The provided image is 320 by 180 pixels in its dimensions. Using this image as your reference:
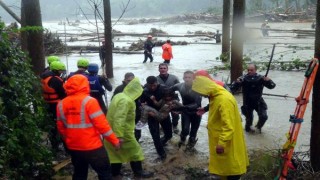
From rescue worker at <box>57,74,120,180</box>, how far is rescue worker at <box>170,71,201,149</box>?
261cm

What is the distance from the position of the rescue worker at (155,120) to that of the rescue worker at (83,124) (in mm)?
1980

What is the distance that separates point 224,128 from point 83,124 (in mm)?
1700

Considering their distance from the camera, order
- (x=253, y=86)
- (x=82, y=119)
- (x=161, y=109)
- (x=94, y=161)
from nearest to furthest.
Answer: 1. (x=82, y=119)
2. (x=94, y=161)
3. (x=161, y=109)
4. (x=253, y=86)

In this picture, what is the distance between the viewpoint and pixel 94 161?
5047mm

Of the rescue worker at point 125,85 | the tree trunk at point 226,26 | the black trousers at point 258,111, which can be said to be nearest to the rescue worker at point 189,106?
the rescue worker at point 125,85

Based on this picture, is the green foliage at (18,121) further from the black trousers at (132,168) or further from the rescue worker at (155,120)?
the rescue worker at (155,120)

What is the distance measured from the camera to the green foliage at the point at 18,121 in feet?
15.9

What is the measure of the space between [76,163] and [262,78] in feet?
15.0

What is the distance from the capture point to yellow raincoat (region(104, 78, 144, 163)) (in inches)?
221

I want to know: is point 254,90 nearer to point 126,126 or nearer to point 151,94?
point 151,94

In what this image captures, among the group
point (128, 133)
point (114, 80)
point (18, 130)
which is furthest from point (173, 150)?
point (114, 80)

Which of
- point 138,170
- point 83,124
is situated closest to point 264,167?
point 138,170

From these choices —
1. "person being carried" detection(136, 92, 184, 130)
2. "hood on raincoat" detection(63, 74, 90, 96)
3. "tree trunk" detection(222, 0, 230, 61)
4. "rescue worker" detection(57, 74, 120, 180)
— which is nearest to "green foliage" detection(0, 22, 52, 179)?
"rescue worker" detection(57, 74, 120, 180)

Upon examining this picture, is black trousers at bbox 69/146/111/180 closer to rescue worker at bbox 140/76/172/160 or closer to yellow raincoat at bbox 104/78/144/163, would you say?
yellow raincoat at bbox 104/78/144/163
